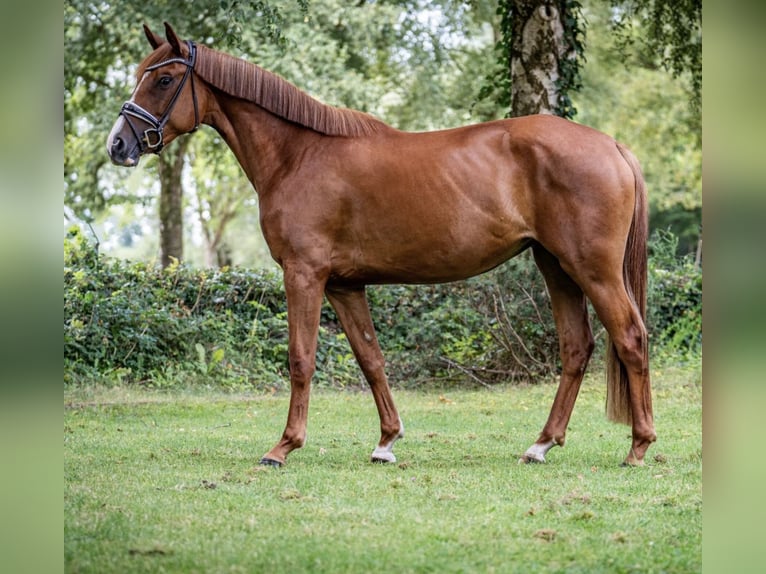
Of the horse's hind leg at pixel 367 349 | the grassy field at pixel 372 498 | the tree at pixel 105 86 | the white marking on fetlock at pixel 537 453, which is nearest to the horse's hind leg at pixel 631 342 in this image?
the grassy field at pixel 372 498

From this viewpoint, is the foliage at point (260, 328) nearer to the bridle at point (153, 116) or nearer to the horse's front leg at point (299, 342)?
the horse's front leg at point (299, 342)

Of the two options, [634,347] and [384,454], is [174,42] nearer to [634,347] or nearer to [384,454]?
[384,454]

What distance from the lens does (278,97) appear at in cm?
566

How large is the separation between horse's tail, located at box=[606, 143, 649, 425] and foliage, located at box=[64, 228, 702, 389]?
4.33 metres

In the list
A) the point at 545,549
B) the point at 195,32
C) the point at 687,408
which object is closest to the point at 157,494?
the point at 545,549

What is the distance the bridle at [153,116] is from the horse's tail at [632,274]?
9.02ft

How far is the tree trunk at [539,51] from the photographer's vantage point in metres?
9.59

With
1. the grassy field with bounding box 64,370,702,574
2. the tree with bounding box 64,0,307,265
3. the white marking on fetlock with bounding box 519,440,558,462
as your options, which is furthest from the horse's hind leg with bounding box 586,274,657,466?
the tree with bounding box 64,0,307,265

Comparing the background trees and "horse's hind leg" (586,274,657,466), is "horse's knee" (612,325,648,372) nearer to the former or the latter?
"horse's hind leg" (586,274,657,466)

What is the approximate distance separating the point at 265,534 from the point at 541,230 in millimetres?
2622

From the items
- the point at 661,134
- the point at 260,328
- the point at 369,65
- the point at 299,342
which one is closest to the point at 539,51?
the point at 260,328
